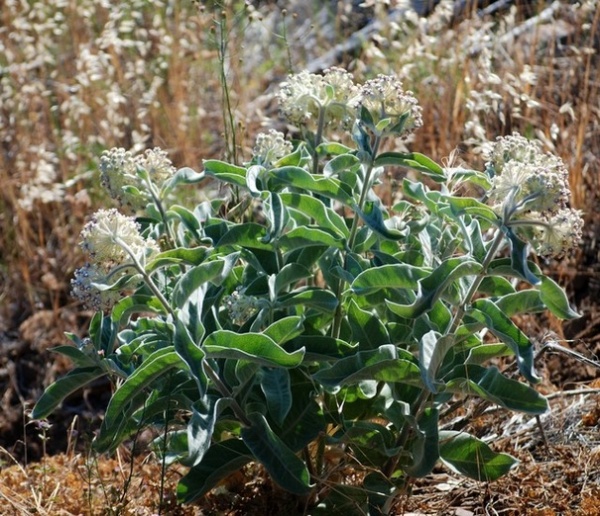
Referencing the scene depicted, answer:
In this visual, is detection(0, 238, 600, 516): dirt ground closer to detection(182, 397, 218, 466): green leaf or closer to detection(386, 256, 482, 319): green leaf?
detection(182, 397, 218, 466): green leaf

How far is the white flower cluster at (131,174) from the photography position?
220cm

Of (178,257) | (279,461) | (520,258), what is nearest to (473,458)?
(279,461)

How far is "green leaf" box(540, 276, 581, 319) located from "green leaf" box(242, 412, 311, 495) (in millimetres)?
686

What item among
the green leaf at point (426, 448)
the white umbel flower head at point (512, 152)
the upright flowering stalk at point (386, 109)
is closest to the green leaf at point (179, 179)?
the upright flowering stalk at point (386, 109)

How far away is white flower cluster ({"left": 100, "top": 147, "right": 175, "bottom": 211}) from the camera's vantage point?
86.7 inches

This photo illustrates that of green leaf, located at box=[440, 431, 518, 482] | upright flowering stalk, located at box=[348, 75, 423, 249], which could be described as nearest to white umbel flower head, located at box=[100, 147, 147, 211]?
upright flowering stalk, located at box=[348, 75, 423, 249]

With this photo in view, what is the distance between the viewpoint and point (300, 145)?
96.2 inches

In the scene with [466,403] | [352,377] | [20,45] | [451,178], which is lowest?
[466,403]

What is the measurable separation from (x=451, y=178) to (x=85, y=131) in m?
3.13

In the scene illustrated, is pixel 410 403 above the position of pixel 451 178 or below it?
below

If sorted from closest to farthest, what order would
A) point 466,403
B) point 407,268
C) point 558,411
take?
point 407,268 < point 466,403 < point 558,411

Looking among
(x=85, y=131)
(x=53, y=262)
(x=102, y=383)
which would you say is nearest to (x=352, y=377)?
(x=102, y=383)

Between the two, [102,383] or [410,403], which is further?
[102,383]

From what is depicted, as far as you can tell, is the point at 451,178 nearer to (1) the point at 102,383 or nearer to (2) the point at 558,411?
(2) the point at 558,411
